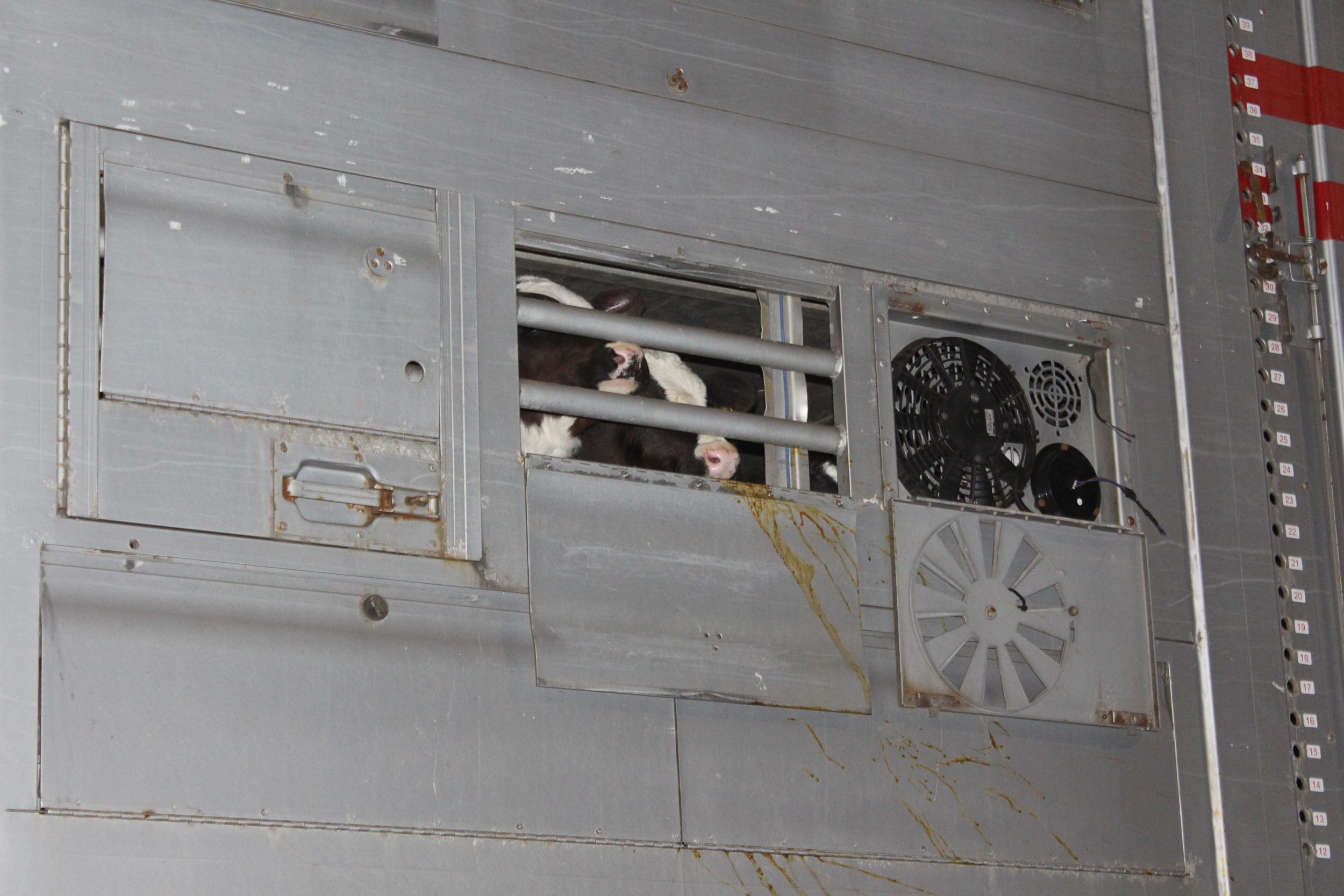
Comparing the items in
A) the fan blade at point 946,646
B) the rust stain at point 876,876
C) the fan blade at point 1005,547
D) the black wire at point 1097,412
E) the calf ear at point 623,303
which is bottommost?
the rust stain at point 876,876

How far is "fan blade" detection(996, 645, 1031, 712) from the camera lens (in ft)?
16.2

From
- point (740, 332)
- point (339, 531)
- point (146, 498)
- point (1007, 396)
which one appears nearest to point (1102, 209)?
point (1007, 396)

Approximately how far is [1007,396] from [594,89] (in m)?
1.47

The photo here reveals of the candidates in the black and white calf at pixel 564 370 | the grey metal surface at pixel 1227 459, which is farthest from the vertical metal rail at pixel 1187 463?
the black and white calf at pixel 564 370

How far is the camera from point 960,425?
523 cm

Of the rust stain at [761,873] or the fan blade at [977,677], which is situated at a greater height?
the fan blade at [977,677]

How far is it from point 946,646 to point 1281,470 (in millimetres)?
1414

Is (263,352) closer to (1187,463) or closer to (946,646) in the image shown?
(946,646)

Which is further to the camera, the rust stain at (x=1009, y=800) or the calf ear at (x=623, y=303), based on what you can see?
the calf ear at (x=623, y=303)

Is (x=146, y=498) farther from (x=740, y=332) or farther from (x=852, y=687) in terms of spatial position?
(x=740, y=332)

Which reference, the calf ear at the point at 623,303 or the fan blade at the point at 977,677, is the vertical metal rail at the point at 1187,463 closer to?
the fan blade at the point at 977,677

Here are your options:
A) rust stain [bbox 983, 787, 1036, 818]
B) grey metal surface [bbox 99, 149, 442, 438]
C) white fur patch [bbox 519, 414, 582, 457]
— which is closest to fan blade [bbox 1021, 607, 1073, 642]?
rust stain [bbox 983, 787, 1036, 818]

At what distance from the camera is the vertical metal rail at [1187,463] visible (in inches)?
205

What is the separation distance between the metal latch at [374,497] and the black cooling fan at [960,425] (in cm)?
140
